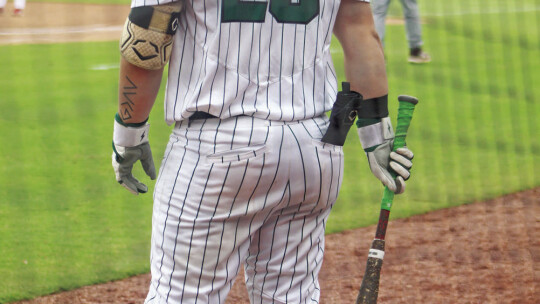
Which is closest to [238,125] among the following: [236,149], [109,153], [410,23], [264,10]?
[236,149]

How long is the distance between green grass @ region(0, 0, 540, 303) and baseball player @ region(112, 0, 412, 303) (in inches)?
72.9

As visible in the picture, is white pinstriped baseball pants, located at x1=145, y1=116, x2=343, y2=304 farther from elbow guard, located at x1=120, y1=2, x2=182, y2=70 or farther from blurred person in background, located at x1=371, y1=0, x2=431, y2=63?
blurred person in background, located at x1=371, y1=0, x2=431, y2=63

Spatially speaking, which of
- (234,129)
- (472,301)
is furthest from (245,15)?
(472,301)

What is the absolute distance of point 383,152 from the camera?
2.41m

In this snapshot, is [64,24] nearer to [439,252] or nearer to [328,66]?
[439,252]

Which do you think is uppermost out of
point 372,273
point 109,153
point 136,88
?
point 136,88

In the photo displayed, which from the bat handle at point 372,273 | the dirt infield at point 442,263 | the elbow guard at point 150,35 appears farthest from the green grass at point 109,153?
the elbow guard at point 150,35

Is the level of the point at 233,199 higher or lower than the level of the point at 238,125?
lower

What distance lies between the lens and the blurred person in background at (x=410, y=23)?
26.5 ft

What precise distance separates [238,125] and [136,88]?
11.8 inches

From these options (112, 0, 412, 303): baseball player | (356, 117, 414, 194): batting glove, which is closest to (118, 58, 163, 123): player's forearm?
(112, 0, 412, 303): baseball player

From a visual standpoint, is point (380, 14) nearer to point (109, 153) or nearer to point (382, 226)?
point (109, 153)

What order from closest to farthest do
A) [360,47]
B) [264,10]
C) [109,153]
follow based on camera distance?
[264,10], [360,47], [109,153]

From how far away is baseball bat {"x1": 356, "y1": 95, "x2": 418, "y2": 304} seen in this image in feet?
8.02
